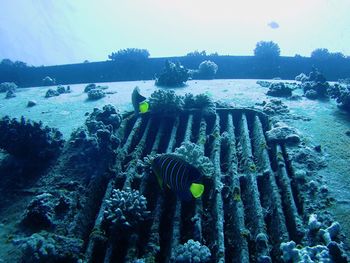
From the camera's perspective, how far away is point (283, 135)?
564cm

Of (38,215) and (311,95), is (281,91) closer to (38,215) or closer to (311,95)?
(311,95)

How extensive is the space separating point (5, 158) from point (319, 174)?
621cm

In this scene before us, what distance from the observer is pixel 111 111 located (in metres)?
6.63

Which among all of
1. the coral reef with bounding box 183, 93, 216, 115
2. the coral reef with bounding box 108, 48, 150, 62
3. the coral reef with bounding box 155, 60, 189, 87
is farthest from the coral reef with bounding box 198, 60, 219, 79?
the coral reef with bounding box 183, 93, 216, 115

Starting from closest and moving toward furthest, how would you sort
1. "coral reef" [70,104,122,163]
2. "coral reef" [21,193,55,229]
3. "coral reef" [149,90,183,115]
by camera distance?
"coral reef" [21,193,55,229], "coral reef" [70,104,122,163], "coral reef" [149,90,183,115]

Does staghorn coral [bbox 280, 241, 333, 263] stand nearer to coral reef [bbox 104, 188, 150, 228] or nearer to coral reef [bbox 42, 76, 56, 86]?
coral reef [bbox 104, 188, 150, 228]

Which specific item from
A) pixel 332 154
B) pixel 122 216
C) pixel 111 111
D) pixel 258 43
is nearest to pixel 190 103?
pixel 111 111

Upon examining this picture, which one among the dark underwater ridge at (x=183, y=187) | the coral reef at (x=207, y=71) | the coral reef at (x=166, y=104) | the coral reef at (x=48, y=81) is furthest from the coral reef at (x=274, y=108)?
the coral reef at (x=48, y=81)

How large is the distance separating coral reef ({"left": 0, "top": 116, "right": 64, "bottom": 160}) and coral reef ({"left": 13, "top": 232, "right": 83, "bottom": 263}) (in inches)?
96.3

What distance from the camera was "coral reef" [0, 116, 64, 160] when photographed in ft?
18.1

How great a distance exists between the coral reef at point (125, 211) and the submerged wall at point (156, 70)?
12494mm

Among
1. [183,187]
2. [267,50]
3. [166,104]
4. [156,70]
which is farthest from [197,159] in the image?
[267,50]

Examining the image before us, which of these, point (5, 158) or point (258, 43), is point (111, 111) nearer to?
point (5, 158)

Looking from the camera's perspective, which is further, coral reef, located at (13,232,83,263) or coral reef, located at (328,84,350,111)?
coral reef, located at (328,84,350,111)
